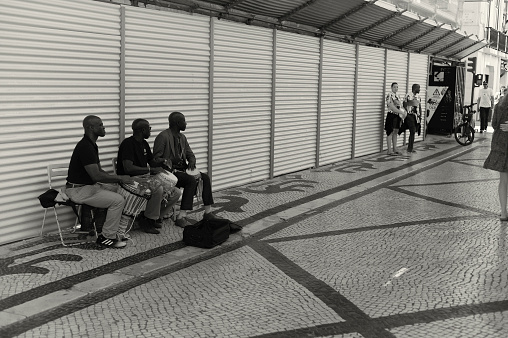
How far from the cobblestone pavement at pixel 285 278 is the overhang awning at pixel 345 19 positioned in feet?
9.85

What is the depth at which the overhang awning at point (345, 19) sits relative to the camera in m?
10.1

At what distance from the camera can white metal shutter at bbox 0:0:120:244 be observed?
6773mm

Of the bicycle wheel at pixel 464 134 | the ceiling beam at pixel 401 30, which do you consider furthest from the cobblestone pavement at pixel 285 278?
the bicycle wheel at pixel 464 134

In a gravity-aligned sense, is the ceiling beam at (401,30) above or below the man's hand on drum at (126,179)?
above

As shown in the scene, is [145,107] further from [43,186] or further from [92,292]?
[92,292]

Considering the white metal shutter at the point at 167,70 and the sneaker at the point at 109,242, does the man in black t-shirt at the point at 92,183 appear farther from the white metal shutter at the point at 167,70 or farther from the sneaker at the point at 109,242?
the white metal shutter at the point at 167,70

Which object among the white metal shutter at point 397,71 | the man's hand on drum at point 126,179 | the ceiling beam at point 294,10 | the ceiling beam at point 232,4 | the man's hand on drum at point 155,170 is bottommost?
the man's hand on drum at point 126,179

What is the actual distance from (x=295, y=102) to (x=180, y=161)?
4.70m

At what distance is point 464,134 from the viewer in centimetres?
1961

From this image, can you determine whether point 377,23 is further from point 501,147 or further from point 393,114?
point 501,147

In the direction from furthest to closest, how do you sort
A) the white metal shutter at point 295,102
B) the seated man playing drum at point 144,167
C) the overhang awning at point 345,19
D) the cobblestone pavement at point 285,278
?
the white metal shutter at point 295,102 < the overhang awning at point 345,19 < the seated man playing drum at point 144,167 < the cobblestone pavement at point 285,278

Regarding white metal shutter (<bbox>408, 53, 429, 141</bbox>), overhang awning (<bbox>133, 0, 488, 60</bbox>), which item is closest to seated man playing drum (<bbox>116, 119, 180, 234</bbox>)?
overhang awning (<bbox>133, 0, 488, 60</bbox>)

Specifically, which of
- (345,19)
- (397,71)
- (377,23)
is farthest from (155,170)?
→ (397,71)

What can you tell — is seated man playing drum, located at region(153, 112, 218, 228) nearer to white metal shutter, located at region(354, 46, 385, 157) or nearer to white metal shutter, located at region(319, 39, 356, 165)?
white metal shutter, located at region(319, 39, 356, 165)
